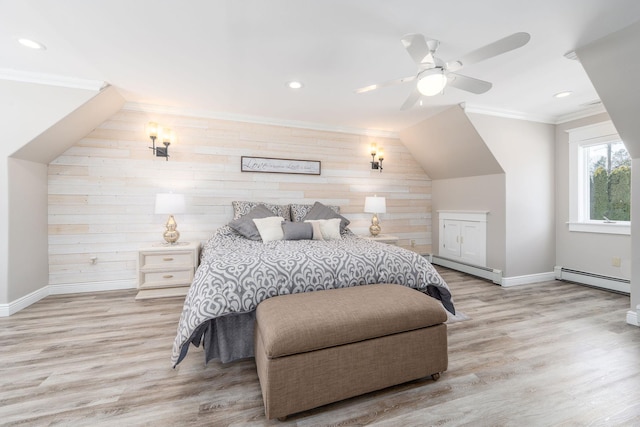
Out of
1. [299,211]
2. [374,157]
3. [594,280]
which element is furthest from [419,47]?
[594,280]

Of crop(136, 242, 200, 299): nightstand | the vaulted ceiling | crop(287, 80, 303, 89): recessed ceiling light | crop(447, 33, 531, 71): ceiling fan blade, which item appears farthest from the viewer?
crop(136, 242, 200, 299): nightstand

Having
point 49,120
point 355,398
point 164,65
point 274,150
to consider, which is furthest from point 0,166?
point 355,398

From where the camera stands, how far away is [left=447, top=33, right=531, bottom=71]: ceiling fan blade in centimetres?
154

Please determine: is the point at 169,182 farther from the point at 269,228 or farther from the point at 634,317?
the point at 634,317

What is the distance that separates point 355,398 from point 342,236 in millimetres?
2174

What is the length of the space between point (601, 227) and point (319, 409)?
13.8ft

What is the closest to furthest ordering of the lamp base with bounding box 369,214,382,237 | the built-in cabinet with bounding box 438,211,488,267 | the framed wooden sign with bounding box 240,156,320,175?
1. the framed wooden sign with bounding box 240,156,320,175
2. the built-in cabinet with bounding box 438,211,488,267
3. the lamp base with bounding box 369,214,382,237

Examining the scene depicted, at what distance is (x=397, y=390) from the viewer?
1.65 m

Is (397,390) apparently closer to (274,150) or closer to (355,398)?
(355,398)

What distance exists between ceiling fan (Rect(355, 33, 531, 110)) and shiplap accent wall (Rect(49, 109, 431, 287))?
7.22 feet

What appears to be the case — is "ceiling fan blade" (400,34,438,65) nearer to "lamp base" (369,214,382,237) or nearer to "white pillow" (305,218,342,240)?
"white pillow" (305,218,342,240)

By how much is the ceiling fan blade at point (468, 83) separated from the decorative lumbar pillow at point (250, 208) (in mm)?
2418

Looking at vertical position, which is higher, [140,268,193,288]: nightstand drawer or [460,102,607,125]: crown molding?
[460,102,607,125]: crown molding

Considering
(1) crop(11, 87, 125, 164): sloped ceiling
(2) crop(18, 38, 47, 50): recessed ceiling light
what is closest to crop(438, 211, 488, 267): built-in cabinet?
(1) crop(11, 87, 125, 164): sloped ceiling
